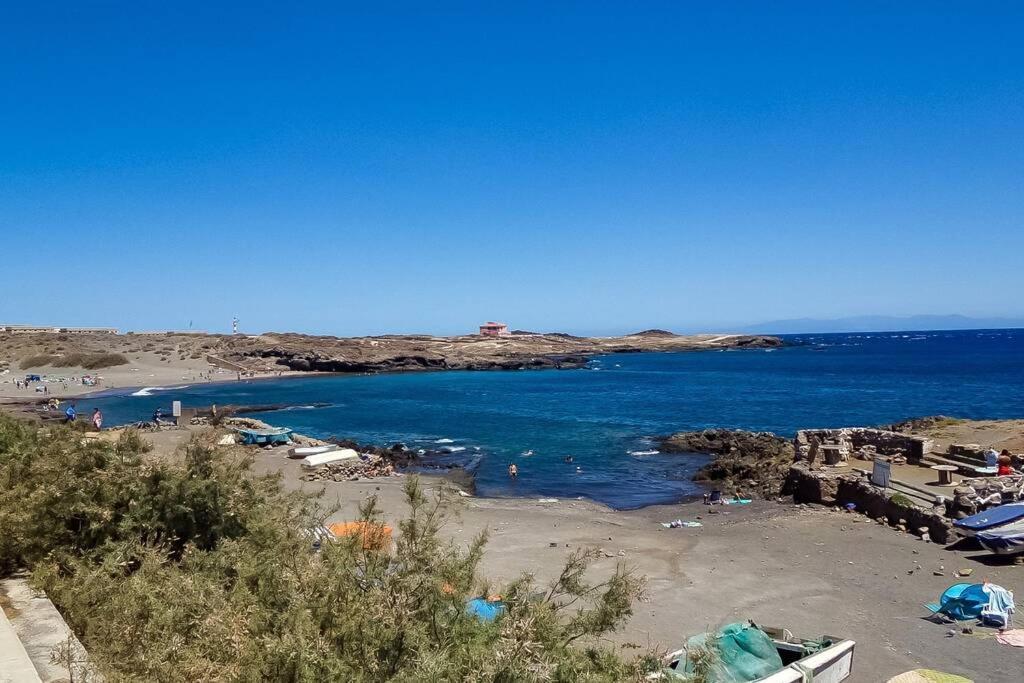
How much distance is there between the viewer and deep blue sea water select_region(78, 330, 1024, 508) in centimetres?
3133

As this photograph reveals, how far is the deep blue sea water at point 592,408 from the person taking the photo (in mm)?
31328

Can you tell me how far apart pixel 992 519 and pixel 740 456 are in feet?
52.6

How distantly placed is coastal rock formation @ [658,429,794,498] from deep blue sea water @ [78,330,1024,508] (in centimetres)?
140

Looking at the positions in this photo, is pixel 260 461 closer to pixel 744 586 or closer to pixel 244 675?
pixel 744 586

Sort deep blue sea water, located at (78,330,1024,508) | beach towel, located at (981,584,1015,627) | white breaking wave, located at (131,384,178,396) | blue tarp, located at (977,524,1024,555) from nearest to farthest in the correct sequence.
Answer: beach towel, located at (981,584,1015,627) < blue tarp, located at (977,524,1024,555) < deep blue sea water, located at (78,330,1024,508) < white breaking wave, located at (131,384,178,396)

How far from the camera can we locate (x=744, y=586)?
14586mm

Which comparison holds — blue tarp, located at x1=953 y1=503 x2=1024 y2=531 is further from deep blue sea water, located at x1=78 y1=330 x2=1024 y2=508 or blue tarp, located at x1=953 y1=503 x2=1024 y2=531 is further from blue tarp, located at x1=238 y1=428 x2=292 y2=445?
blue tarp, located at x1=238 y1=428 x2=292 y2=445

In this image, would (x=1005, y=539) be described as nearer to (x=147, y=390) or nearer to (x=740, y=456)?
(x=740, y=456)

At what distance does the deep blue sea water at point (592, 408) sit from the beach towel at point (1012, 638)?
1403 cm

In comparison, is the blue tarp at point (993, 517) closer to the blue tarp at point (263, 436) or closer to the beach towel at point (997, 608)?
the beach towel at point (997, 608)

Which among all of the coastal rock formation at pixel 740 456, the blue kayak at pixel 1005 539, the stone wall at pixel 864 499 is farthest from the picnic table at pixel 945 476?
the coastal rock formation at pixel 740 456

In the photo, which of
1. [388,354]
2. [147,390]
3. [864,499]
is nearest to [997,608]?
[864,499]

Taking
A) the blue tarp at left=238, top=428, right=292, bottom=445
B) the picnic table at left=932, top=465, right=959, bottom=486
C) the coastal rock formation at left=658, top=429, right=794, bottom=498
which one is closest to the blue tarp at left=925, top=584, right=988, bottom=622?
the picnic table at left=932, top=465, right=959, bottom=486

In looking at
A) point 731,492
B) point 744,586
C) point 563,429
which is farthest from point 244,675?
point 563,429
